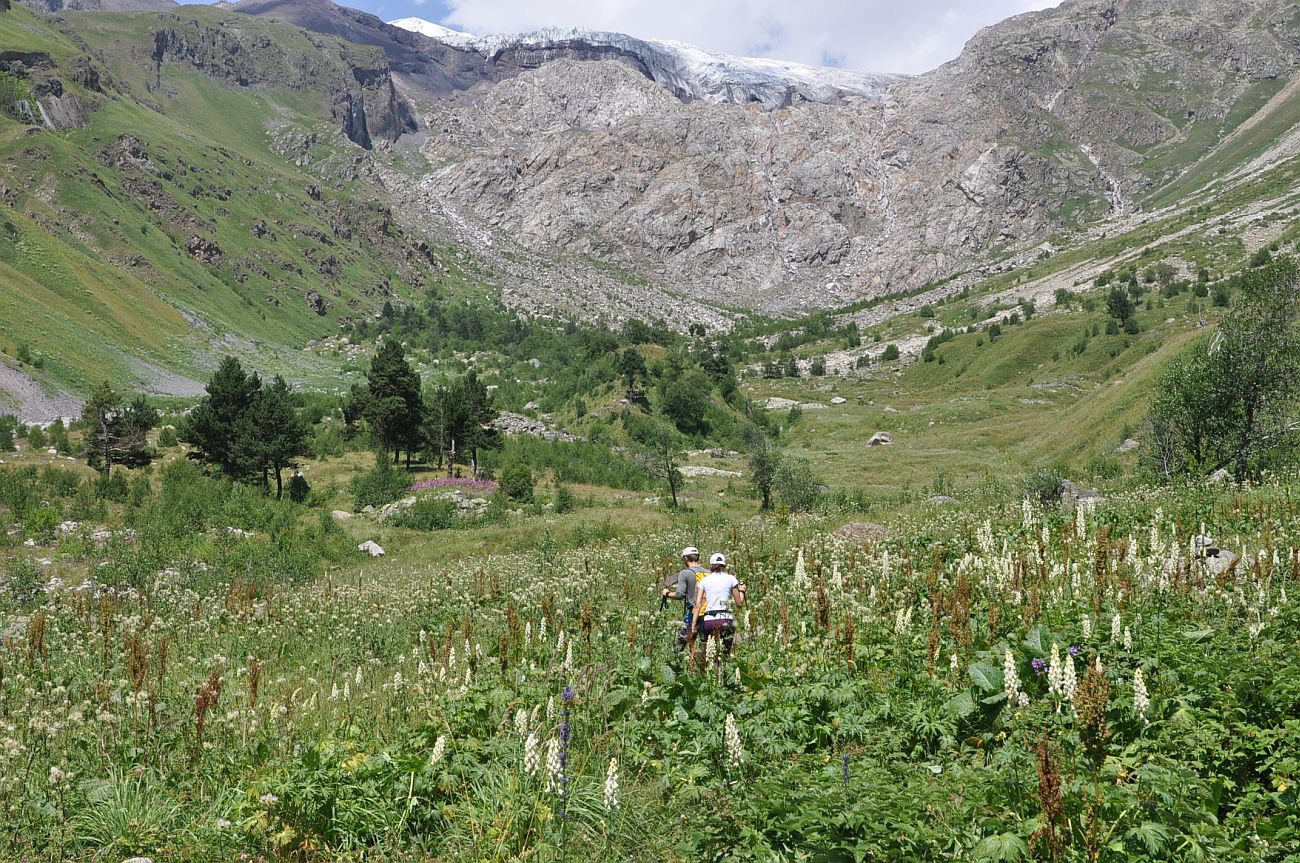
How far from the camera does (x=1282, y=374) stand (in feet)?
78.0

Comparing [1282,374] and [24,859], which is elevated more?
[1282,374]

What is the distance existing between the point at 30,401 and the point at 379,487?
2546 cm

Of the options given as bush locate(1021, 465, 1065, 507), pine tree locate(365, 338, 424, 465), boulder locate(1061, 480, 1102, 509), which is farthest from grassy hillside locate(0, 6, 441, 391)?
boulder locate(1061, 480, 1102, 509)

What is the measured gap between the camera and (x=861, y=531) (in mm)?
18438

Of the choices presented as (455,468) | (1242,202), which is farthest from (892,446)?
(1242,202)

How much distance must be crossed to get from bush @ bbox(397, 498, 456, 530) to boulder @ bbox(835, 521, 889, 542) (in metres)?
20.1

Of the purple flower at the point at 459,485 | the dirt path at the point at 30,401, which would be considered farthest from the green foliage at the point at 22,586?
the dirt path at the point at 30,401

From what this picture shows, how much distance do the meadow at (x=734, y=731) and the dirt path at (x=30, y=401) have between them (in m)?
43.5

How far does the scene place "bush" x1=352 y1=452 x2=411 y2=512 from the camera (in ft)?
122

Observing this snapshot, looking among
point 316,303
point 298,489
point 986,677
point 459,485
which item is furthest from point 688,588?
point 316,303

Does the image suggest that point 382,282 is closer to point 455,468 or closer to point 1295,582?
point 455,468

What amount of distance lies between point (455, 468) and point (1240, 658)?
44675 mm

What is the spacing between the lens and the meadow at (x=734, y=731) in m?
4.04

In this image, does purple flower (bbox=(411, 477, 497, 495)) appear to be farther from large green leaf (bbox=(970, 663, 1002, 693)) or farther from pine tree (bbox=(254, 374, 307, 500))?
large green leaf (bbox=(970, 663, 1002, 693))
